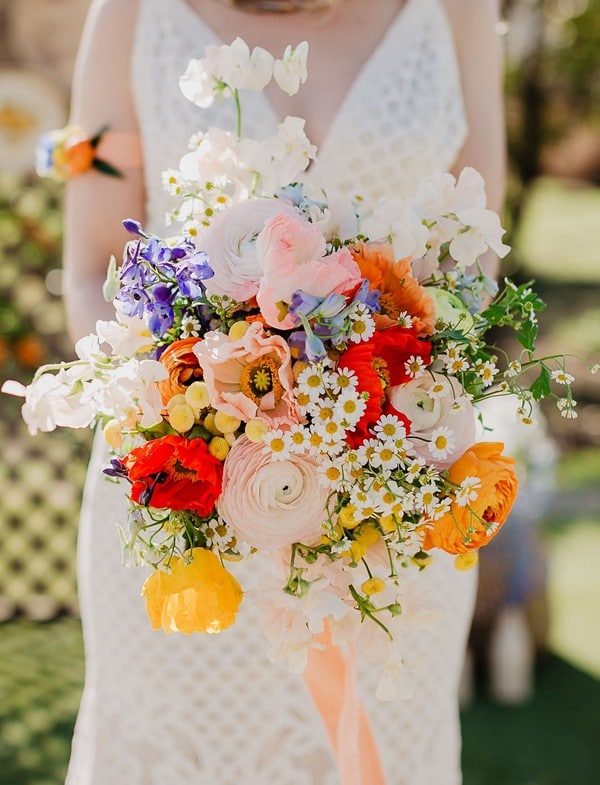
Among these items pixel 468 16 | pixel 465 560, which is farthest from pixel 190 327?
pixel 468 16

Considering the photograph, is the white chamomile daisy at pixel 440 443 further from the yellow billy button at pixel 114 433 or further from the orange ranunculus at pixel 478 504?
the yellow billy button at pixel 114 433

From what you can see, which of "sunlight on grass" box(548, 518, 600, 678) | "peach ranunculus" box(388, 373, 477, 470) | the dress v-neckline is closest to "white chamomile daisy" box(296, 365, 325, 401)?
"peach ranunculus" box(388, 373, 477, 470)

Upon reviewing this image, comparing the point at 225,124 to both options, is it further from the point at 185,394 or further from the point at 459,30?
the point at 185,394

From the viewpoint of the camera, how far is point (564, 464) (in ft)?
26.9

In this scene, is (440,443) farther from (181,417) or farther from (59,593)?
(59,593)

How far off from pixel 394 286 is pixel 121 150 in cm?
99

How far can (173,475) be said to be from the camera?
142cm

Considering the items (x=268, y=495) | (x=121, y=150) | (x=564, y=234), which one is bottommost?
(x=268, y=495)

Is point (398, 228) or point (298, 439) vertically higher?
point (398, 228)

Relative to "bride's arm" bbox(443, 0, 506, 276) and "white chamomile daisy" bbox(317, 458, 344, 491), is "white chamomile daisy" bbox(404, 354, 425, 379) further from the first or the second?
"bride's arm" bbox(443, 0, 506, 276)

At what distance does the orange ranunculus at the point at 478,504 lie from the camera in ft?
4.83

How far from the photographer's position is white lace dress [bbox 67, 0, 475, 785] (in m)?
2.20

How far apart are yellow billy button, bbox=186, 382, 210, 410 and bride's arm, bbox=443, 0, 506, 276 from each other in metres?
1.08

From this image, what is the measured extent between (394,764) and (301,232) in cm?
123
